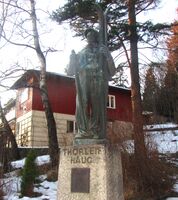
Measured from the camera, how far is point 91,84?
7.69m

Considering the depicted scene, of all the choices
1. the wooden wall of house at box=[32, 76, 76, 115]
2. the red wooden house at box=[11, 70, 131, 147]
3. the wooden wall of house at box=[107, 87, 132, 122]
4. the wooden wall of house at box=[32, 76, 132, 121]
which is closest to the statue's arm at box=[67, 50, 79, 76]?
the red wooden house at box=[11, 70, 131, 147]

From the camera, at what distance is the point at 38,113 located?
32406 millimetres

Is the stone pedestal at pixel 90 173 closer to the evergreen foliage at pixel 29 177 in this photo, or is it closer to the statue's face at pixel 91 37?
the statue's face at pixel 91 37

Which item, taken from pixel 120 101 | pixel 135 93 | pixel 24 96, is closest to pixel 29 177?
pixel 135 93

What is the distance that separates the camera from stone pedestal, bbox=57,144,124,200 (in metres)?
6.92

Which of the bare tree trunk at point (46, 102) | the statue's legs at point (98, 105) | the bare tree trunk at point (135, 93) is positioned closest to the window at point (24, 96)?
the bare tree trunk at point (46, 102)

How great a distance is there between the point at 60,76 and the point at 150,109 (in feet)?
27.9

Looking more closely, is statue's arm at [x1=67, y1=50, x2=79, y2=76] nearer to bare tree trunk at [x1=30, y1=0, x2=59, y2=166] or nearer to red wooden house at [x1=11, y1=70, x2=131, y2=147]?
bare tree trunk at [x1=30, y1=0, x2=59, y2=166]

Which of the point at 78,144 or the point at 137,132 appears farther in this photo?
the point at 137,132

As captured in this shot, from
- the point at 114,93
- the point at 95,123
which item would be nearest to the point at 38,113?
the point at 114,93

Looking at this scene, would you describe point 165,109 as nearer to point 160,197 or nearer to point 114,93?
point 114,93

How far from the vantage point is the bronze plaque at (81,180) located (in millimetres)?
7070

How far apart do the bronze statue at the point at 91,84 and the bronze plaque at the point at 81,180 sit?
67cm

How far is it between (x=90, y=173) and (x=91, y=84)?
1.76 metres
